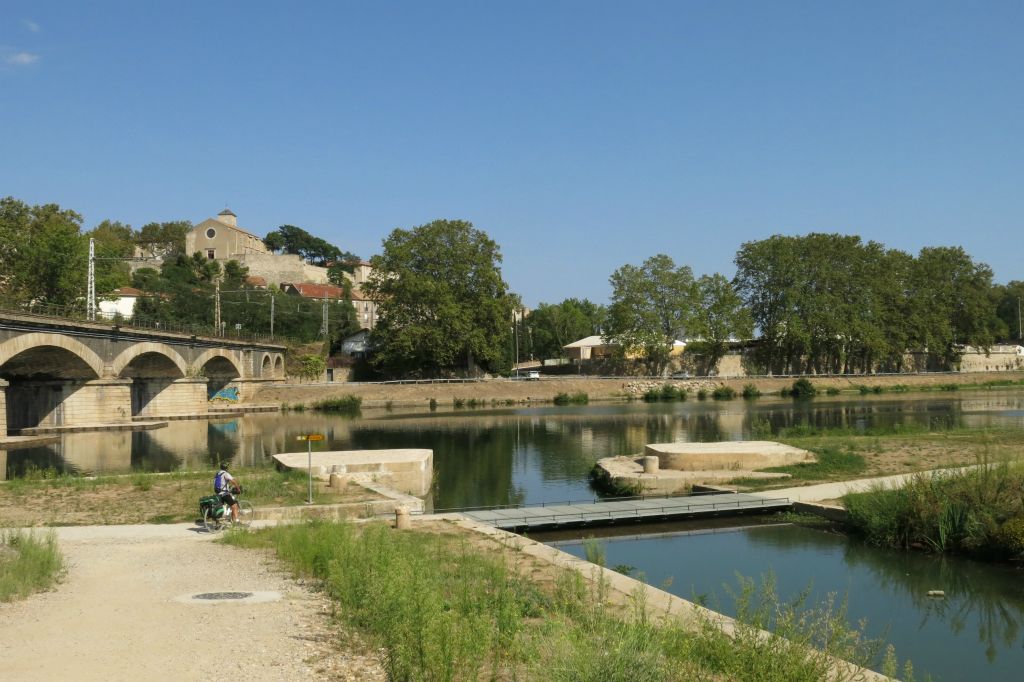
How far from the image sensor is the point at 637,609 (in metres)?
9.10

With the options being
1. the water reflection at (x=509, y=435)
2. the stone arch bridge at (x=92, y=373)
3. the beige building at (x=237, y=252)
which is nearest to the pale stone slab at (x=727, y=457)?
the water reflection at (x=509, y=435)

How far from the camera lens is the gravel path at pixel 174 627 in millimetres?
7742

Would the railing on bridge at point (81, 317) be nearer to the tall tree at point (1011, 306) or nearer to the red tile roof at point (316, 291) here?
the red tile roof at point (316, 291)

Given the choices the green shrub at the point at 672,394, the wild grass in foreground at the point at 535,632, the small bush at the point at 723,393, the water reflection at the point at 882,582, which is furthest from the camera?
the small bush at the point at 723,393

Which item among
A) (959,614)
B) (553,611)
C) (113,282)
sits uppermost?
(113,282)

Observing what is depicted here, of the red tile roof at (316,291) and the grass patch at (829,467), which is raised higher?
the red tile roof at (316,291)

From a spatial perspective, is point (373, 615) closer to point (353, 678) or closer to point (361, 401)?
point (353, 678)

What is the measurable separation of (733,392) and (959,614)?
220ft

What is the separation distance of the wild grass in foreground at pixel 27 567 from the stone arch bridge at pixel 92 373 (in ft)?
98.1

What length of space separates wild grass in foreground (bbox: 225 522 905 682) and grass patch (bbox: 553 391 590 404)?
6130 centimetres

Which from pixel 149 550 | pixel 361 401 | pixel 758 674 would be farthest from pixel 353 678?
pixel 361 401

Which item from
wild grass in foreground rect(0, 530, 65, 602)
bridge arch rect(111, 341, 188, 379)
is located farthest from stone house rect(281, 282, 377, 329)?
wild grass in foreground rect(0, 530, 65, 602)

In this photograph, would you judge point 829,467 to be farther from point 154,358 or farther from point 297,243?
point 297,243

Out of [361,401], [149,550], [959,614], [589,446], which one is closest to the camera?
[959,614]
